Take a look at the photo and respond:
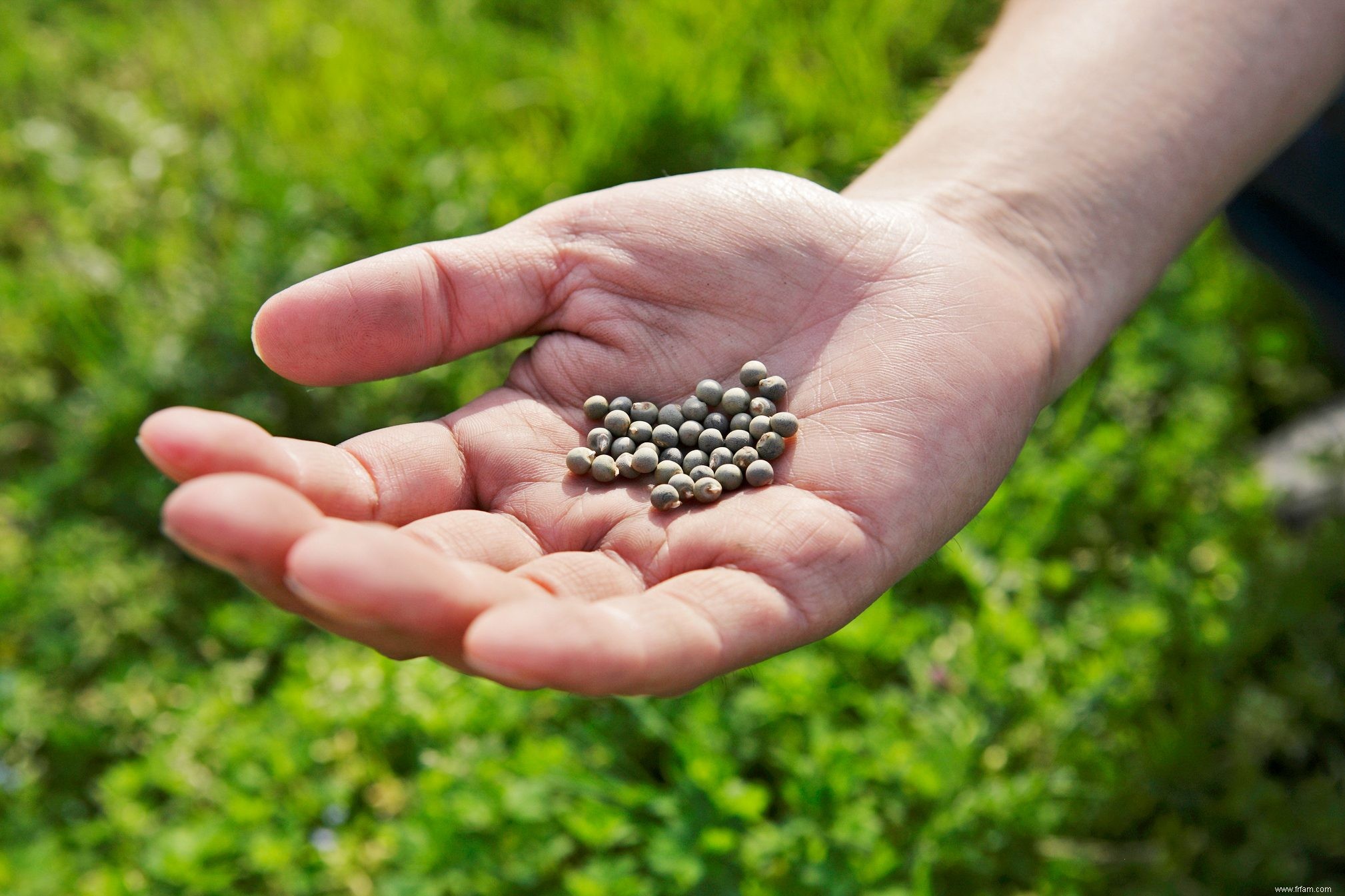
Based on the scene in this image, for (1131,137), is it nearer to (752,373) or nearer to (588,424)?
(752,373)

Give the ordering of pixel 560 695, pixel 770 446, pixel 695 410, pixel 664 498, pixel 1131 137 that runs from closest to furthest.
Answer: pixel 664 498, pixel 770 446, pixel 695 410, pixel 1131 137, pixel 560 695

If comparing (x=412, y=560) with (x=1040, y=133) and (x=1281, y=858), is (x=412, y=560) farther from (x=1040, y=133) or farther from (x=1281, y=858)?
(x=1281, y=858)

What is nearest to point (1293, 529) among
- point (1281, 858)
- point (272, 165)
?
point (1281, 858)


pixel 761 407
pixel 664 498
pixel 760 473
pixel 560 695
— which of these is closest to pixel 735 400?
pixel 761 407

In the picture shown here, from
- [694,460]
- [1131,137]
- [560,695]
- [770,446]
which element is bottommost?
[560,695]

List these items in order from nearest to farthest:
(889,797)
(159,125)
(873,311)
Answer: (873,311) → (889,797) → (159,125)

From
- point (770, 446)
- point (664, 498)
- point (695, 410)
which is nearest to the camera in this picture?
point (664, 498)
